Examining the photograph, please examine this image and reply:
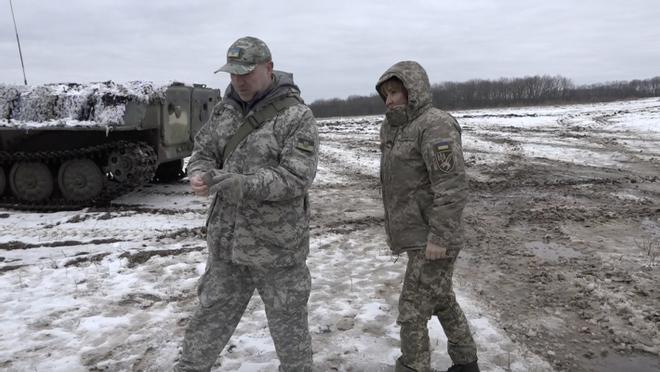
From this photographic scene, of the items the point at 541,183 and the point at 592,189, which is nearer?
the point at 592,189

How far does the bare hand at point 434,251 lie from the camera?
9.43ft

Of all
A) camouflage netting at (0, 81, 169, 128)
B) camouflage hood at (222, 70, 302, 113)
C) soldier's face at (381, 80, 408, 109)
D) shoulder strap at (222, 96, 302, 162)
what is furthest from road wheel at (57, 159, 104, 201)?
soldier's face at (381, 80, 408, 109)

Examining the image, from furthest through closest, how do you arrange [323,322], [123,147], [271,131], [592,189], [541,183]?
[541,183] < [592,189] < [123,147] < [323,322] < [271,131]

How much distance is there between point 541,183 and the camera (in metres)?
10.8

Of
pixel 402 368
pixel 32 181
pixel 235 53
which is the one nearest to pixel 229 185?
pixel 235 53

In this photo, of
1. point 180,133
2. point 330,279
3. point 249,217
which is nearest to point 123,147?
point 180,133

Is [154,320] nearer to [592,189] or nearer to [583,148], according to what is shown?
[592,189]

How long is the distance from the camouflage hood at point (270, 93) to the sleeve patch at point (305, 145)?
271 mm

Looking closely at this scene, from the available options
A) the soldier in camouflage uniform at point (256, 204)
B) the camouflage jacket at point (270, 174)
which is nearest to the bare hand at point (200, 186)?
the soldier in camouflage uniform at point (256, 204)

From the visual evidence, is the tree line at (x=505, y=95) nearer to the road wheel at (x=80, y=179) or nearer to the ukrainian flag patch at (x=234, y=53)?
the road wheel at (x=80, y=179)

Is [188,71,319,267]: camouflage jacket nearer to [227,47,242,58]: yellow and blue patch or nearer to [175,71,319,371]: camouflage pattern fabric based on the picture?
[175,71,319,371]: camouflage pattern fabric

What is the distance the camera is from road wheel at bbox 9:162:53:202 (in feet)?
31.4

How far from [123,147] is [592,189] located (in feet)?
28.0

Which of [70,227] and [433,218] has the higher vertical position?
[433,218]
